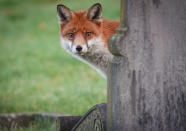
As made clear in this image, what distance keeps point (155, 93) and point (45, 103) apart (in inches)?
149

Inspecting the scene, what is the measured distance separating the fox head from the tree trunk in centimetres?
138

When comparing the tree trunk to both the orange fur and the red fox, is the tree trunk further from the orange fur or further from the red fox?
the orange fur

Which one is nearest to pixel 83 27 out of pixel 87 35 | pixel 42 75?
pixel 87 35

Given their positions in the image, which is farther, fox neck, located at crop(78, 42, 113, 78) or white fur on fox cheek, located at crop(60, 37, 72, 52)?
white fur on fox cheek, located at crop(60, 37, 72, 52)

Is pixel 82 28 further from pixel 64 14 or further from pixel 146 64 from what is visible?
→ pixel 146 64

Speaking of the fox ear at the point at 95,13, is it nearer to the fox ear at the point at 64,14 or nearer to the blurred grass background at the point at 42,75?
the fox ear at the point at 64,14

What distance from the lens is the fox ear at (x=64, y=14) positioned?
14.3 ft

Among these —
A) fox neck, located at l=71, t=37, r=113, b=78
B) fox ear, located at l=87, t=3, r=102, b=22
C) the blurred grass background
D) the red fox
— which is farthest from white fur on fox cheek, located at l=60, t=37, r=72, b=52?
the blurred grass background

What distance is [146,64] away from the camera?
9.85ft

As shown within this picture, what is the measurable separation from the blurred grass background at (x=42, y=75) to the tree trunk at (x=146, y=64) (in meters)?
2.71

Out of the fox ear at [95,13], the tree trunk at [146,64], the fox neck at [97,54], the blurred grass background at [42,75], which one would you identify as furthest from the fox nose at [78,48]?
the blurred grass background at [42,75]

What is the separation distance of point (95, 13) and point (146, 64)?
1.61 metres

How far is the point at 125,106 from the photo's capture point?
2973 millimetres

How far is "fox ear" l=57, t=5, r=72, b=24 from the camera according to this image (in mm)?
4362
